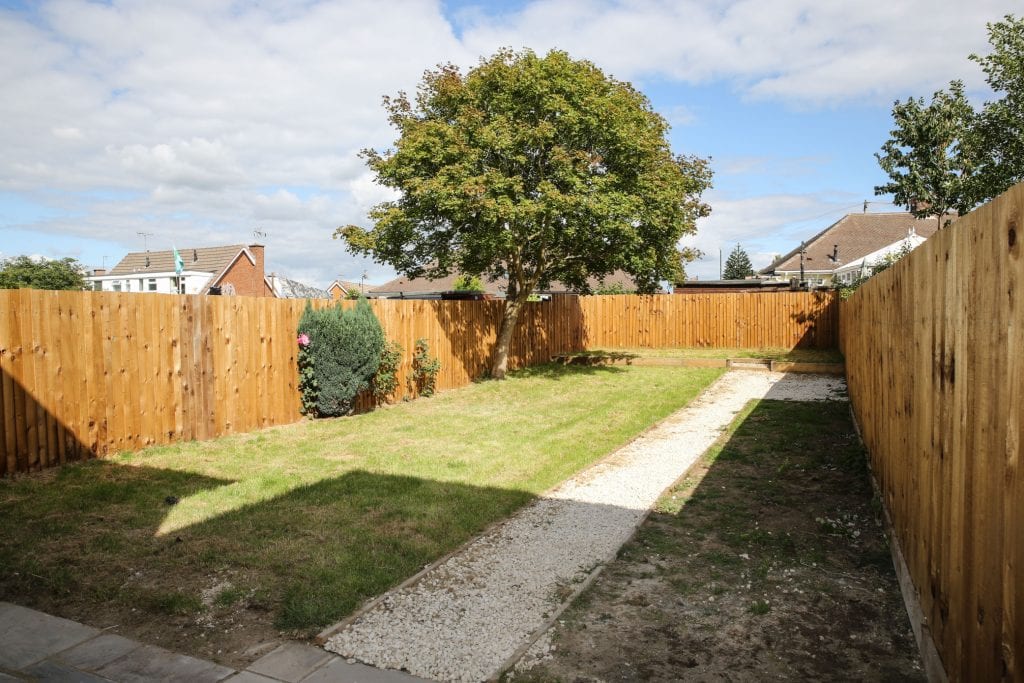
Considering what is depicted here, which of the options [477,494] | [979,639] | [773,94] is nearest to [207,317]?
[477,494]

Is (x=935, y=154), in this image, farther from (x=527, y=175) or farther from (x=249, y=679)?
(x=249, y=679)

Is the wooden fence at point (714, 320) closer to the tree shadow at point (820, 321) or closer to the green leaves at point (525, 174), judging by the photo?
the tree shadow at point (820, 321)

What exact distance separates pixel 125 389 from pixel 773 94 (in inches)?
656

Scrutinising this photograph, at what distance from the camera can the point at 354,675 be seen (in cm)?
319

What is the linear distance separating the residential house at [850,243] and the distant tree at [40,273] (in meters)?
45.3

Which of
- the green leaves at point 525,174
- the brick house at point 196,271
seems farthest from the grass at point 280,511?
the brick house at point 196,271

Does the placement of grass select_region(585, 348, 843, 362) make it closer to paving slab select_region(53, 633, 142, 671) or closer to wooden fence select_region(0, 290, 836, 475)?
wooden fence select_region(0, 290, 836, 475)

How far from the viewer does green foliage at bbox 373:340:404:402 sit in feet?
37.8

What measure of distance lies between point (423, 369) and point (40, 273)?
40.7 meters

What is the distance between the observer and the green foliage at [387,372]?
11.5 metres

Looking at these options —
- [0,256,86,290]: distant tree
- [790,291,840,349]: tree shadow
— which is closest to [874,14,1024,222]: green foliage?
[790,291,840,349]: tree shadow

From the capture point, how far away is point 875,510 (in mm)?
5359

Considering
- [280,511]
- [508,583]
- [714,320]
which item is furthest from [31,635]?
[714,320]

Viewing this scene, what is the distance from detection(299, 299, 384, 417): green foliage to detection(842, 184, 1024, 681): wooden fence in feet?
26.9
